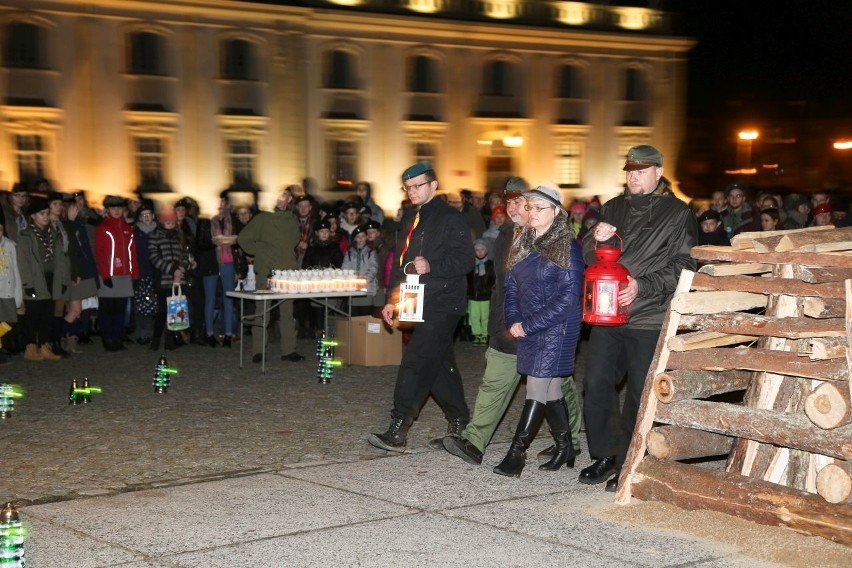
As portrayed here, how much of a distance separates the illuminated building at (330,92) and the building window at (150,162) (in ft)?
0.15

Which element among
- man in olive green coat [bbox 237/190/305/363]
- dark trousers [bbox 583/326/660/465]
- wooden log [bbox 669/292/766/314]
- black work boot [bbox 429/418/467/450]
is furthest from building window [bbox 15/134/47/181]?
wooden log [bbox 669/292/766/314]

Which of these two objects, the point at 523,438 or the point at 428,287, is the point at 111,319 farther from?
the point at 523,438

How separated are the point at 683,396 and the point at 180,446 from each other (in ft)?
13.3

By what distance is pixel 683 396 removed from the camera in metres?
7.06

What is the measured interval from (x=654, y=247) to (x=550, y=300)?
76 cm

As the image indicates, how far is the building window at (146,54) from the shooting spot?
123 feet

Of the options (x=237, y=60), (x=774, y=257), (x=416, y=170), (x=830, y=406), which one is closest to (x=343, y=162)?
(x=237, y=60)

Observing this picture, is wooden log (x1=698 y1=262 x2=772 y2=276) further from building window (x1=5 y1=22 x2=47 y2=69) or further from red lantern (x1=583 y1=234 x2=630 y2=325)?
building window (x1=5 y1=22 x2=47 y2=69)

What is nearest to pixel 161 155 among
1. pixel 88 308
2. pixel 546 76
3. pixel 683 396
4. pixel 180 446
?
pixel 546 76

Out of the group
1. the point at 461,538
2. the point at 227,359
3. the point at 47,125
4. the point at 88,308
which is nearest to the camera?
the point at 461,538

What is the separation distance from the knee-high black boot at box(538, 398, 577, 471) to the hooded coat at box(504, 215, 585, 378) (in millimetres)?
396

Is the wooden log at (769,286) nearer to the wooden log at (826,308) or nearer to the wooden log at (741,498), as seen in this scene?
the wooden log at (826,308)

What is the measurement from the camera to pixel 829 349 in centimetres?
624

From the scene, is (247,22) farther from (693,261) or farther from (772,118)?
(693,261)
